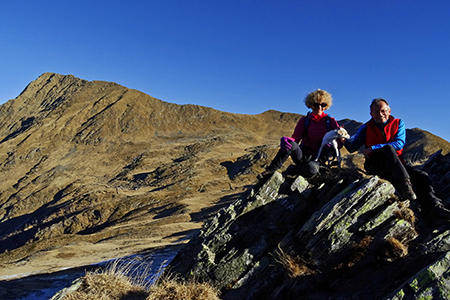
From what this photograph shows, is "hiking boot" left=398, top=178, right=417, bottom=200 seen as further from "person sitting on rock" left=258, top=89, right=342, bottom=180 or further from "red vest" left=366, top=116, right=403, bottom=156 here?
"person sitting on rock" left=258, top=89, right=342, bottom=180

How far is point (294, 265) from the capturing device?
189 inches

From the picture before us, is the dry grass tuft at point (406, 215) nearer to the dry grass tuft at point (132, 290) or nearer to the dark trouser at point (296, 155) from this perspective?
the dark trouser at point (296, 155)

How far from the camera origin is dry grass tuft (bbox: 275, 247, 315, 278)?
4.76 m

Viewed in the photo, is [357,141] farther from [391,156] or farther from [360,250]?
[360,250]

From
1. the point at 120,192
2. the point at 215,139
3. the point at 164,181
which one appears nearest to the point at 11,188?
the point at 120,192

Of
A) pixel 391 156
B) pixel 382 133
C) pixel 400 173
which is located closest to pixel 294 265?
pixel 400 173

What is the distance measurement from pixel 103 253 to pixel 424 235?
14.5 metres

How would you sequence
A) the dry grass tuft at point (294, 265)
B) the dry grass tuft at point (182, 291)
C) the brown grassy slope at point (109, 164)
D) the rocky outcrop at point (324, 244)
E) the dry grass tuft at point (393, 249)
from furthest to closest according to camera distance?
1. the brown grassy slope at point (109, 164)
2. the dry grass tuft at point (182, 291)
3. the dry grass tuft at point (294, 265)
4. the dry grass tuft at point (393, 249)
5. the rocky outcrop at point (324, 244)

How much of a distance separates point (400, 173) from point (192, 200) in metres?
24.5

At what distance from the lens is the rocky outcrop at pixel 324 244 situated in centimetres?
429

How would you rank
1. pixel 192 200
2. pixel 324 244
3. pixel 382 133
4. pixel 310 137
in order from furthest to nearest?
pixel 192 200 < pixel 310 137 < pixel 382 133 < pixel 324 244

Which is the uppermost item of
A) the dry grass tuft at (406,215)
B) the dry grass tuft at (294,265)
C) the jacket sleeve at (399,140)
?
the jacket sleeve at (399,140)

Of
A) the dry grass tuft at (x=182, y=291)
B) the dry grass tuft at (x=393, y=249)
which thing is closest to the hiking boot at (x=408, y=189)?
the dry grass tuft at (x=393, y=249)

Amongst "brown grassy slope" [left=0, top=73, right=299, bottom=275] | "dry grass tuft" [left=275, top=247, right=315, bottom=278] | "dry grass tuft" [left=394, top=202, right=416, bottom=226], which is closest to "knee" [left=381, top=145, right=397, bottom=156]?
"dry grass tuft" [left=394, top=202, right=416, bottom=226]
